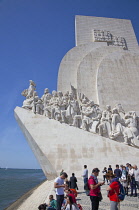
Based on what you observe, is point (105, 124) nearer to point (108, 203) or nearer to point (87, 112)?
point (87, 112)

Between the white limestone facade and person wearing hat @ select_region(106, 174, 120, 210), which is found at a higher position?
the white limestone facade

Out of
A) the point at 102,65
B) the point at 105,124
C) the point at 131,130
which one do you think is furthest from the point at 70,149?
the point at 102,65

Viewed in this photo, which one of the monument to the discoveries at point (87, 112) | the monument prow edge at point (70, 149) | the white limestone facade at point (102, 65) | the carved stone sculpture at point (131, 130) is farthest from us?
the white limestone facade at point (102, 65)

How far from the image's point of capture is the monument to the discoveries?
23.7 ft

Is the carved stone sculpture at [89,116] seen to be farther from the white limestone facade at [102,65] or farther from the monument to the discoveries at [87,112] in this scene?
the white limestone facade at [102,65]

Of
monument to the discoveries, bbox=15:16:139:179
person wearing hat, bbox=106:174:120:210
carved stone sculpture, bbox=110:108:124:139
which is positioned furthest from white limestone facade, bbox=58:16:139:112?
person wearing hat, bbox=106:174:120:210

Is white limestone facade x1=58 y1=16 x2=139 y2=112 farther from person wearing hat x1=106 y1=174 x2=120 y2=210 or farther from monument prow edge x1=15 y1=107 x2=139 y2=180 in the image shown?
person wearing hat x1=106 y1=174 x2=120 y2=210

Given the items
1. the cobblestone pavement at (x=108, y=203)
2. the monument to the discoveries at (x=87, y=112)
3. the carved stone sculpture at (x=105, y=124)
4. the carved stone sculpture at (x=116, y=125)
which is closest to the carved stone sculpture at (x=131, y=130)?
the monument to the discoveries at (x=87, y=112)

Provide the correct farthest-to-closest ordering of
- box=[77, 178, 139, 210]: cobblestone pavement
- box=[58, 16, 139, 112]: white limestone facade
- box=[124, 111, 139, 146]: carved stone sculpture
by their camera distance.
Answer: box=[58, 16, 139, 112]: white limestone facade
box=[124, 111, 139, 146]: carved stone sculpture
box=[77, 178, 139, 210]: cobblestone pavement

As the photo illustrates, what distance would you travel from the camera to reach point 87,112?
8914 millimetres

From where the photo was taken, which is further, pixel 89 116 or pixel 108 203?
pixel 89 116

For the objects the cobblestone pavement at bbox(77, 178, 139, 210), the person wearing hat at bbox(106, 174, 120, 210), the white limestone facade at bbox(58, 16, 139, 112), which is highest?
the white limestone facade at bbox(58, 16, 139, 112)

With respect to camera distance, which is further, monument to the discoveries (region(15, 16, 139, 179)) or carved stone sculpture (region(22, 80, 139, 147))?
carved stone sculpture (region(22, 80, 139, 147))

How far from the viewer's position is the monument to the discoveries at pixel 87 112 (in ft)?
23.7
